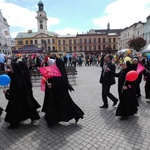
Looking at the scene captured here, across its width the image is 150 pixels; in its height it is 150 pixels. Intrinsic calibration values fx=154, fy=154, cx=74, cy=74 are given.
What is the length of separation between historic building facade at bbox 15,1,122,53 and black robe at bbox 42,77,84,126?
238 ft

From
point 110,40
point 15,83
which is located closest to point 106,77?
point 15,83

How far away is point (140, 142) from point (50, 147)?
202cm

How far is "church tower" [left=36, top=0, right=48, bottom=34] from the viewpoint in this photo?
2963 inches

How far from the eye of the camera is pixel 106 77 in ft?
18.0

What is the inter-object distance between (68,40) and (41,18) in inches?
661

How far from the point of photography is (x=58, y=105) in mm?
4289

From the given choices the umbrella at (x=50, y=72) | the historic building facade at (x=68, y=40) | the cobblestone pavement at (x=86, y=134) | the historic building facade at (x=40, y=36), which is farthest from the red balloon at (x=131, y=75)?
the historic building facade at (x=40, y=36)

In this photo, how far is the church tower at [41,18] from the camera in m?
75.2

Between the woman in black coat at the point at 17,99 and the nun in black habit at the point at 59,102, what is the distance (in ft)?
1.99

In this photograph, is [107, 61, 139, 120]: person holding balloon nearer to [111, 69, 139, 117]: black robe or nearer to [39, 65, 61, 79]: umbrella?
[111, 69, 139, 117]: black robe

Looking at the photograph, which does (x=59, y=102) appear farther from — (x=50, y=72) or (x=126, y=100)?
(x=126, y=100)

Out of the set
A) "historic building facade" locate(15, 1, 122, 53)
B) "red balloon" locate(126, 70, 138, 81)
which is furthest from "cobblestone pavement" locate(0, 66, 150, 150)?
"historic building facade" locate(15, 1, 122, 53)

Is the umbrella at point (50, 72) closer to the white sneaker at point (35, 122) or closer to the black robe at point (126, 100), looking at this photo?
the white sneaker at point (35, 122)

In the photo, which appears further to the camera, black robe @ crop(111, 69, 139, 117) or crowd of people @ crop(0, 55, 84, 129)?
black robe @ crop(111, 69, 139, 117)
